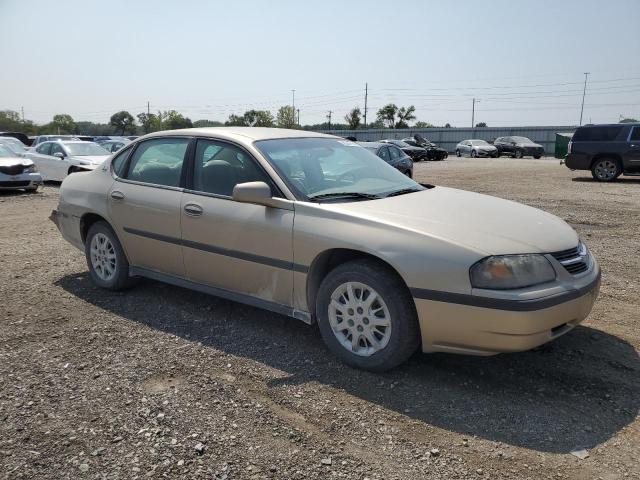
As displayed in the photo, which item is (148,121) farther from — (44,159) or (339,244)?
(339,244)

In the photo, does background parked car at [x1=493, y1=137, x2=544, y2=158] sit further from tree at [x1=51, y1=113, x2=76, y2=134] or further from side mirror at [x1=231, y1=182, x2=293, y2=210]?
tree at [x1=51, y1=113, x2=76, y2=134]

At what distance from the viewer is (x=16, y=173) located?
1424 centimetres

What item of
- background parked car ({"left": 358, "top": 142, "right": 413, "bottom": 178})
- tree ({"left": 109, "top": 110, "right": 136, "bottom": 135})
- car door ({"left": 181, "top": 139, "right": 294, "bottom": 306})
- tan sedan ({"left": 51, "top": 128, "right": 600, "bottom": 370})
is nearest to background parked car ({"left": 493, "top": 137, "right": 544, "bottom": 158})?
background parked car ({"left": 358, "top": 142, "right": 413, "bottom": 178})

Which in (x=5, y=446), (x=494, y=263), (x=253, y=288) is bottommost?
(x=5, y=446)

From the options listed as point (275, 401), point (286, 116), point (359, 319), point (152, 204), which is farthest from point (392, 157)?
point (286, 116)

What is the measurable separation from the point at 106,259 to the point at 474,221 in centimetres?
354

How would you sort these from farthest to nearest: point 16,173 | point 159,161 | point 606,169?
point 606,169
point 16,173
point 159,161

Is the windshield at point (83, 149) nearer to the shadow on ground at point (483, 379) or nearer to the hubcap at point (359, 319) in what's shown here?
the shadow on ground at point (483, 379)

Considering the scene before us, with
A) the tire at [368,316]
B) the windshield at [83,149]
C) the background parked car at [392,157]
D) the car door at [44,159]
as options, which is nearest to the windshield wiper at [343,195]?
the tire at [368,316]

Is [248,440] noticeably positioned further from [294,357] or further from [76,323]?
[76,323]

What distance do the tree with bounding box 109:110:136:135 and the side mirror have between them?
10030 centimetres

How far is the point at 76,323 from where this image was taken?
4.52 m

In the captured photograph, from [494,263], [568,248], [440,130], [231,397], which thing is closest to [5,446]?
[231,397]

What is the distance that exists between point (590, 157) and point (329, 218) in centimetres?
1624
